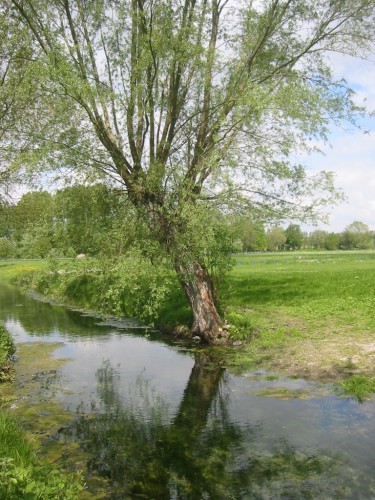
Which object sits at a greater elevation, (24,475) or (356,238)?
(356,238)

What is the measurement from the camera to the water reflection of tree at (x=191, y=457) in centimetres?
838

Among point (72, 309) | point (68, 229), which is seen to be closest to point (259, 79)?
point (68, 229)

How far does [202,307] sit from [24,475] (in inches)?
559

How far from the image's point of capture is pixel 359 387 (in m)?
13.1

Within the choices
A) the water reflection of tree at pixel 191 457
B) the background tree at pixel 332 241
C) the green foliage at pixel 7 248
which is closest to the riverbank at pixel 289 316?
the water reflection of tree at pixel 191 457

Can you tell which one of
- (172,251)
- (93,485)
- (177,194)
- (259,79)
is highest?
(259,79)

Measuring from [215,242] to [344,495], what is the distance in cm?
1077

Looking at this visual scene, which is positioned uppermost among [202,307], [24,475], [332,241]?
[332,241]

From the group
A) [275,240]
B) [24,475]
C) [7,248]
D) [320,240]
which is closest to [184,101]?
[24,475]

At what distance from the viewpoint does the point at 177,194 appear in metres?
18.3

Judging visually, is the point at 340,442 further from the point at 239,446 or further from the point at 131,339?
the point at 131,339

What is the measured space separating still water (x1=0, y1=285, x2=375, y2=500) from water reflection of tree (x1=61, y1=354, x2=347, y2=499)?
2cm

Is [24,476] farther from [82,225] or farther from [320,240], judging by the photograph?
[320,240]

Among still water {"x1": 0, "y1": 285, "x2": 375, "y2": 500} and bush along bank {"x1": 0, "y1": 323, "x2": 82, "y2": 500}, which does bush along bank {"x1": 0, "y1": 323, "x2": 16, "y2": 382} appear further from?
bush along bank {"x1": 0, "y1": 323, "x2": 82, "y2": 500}
